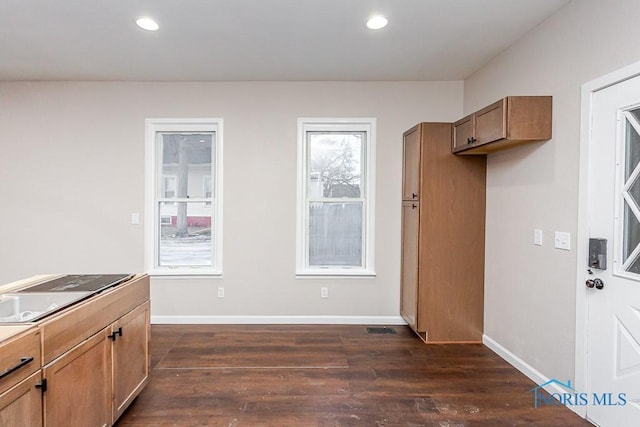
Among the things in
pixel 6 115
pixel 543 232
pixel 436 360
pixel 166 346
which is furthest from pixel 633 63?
pixel 6 115

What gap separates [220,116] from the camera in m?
4.01

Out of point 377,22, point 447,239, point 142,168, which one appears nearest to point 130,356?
point 142,168

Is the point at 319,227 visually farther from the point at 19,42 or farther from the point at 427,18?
the point at 19,42

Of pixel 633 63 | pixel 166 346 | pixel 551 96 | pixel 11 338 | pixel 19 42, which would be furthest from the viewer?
pixel 166 346

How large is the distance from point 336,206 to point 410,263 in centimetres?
108

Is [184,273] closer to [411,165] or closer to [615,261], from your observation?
[411,165]

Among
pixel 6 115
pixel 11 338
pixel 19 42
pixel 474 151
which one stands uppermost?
pixel 19 42

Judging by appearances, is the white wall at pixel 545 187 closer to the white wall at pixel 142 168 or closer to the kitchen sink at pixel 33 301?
the white wall at pixel 142 168

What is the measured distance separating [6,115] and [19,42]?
4.45 ft

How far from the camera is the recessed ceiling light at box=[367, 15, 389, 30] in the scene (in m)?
2.65

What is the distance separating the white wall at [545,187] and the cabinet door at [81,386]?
2964 millimetres

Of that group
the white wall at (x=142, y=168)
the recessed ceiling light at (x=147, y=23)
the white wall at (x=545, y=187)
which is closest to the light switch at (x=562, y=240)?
the white wall at (x=545, y=187)

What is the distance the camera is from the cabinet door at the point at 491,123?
2.60 metres

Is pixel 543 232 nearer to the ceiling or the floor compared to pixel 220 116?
nearer to the floor
